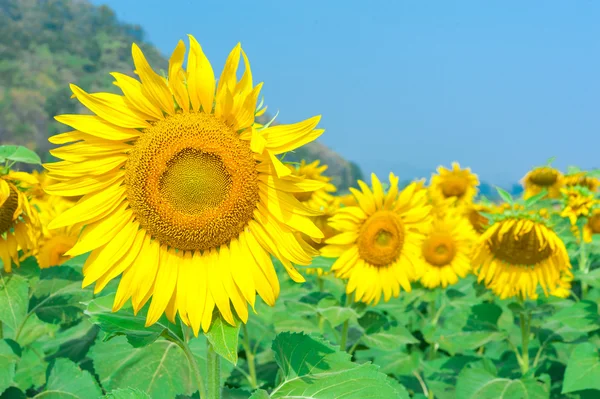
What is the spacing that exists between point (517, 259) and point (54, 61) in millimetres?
142270

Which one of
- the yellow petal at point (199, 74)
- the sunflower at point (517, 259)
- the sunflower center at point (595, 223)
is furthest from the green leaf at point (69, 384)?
the sunflower center at point (595, 223)

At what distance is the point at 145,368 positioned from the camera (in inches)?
126

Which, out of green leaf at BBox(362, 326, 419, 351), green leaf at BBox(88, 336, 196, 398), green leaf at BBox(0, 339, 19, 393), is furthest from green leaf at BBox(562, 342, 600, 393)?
green leaf at BBox(0, 339, 19, 393)

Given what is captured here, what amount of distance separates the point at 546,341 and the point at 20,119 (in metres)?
115

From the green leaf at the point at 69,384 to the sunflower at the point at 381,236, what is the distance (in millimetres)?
2035

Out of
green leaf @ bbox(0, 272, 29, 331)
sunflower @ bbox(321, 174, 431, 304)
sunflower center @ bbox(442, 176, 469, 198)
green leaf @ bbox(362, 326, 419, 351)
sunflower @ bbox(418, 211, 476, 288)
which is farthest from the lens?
sunflower center @ bbox(442, 176, 469, 198)

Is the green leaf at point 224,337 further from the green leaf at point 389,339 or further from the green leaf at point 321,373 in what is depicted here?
the green leaf at point 389,339

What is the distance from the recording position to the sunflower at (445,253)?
6094 mm

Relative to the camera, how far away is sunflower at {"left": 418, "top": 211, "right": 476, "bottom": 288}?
6094mm

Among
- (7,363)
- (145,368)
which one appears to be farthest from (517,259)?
(7,363)

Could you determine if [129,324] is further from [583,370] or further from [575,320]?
[575,320]

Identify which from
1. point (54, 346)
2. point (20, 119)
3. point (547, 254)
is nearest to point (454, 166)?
point (547, 254)

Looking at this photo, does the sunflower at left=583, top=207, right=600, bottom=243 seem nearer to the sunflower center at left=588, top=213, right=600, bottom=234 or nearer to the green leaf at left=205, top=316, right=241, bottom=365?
the sunflower center at left=588, top=213, right=600, bottom=234

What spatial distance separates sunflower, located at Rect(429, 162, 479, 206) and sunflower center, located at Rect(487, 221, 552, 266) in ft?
16.8
